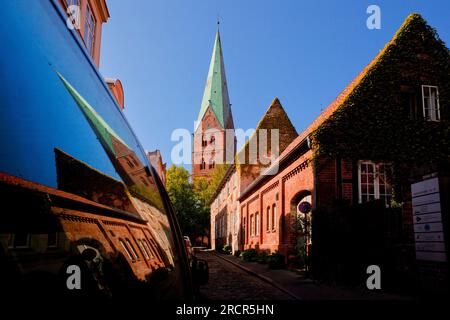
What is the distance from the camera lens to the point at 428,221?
8.89 metres

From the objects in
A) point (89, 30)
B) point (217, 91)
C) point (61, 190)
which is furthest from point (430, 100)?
point (217, 91)

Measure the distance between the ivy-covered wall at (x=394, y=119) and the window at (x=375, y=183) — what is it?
13.0 inches

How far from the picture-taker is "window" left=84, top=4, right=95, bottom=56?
14.4 meters

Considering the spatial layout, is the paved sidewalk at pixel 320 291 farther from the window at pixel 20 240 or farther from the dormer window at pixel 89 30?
the dormer window at pixel 89 30

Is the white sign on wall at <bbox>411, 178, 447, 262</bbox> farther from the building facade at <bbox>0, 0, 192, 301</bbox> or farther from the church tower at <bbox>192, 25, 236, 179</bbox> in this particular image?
the church tower at <bbox>192, 25, 236, 179</bbox>

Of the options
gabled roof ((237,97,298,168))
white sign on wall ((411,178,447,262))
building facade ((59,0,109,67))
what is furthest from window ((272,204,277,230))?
white sign on wall ((411,178,447,262))


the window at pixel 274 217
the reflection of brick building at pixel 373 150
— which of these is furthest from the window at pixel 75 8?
the window at pixel 274 217

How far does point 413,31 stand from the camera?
1544 cm

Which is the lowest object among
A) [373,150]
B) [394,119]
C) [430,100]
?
[373,150]

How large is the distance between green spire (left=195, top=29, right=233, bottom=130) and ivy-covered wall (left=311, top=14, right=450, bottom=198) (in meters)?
53.2

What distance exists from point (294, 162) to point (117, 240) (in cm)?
1643

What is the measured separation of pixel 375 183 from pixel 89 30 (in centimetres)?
1150

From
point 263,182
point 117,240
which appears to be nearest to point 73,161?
point 117,240

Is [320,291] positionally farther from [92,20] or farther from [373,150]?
[92,20]
